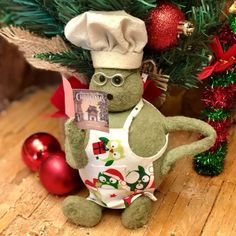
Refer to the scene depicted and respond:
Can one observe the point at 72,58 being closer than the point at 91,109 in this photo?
No

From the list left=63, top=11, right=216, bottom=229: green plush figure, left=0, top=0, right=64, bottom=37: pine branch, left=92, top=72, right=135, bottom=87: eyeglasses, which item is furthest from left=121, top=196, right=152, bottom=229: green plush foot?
left=0, top=0, right=64, bottom=37: pine branch

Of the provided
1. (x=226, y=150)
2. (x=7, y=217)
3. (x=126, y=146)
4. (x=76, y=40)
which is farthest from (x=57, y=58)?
(x=226, y=150)

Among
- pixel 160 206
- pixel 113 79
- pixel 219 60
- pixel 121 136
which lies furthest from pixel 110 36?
pixel 160 206

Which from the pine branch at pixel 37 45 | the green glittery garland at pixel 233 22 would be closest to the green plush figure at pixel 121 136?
the pine branch at pixel 37 45

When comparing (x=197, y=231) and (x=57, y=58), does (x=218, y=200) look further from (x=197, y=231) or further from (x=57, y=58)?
(x=57, y=58)

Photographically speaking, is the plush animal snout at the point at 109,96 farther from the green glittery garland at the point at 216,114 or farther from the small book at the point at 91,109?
the green glittery garland at the point at 216,114

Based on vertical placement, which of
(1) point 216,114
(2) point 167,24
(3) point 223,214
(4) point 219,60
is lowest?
(3) point 223,214

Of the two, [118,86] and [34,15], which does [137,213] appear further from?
[34,15]
